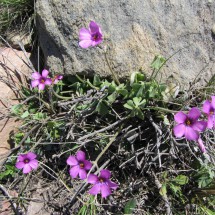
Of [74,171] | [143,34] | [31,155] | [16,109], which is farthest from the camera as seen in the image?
[16,109]

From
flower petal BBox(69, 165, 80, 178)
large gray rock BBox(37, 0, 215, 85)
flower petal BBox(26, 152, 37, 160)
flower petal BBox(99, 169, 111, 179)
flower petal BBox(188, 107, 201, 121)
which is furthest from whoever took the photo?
large gray rock BBox(37, 0, 215, 85)

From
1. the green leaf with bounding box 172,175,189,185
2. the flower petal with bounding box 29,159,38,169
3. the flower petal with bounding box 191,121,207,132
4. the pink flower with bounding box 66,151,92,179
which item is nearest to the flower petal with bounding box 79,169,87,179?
the pink flower with bounding box 66,151,92,179

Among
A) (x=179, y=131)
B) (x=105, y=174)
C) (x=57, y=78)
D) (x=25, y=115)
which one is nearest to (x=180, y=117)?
(x=179, y=131)

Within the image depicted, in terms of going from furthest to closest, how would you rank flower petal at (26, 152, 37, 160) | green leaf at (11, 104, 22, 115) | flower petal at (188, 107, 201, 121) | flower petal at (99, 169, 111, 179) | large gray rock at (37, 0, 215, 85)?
green leaf at (11, 104, 22, 115), large gray rock at (37, 0, 215, 85), flower petal at (26, 152, 37, 160), flower petal at (99, 169, 111, 179), flower petal at (188, 107, 201, 121)

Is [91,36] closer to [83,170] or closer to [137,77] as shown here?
[137,77]

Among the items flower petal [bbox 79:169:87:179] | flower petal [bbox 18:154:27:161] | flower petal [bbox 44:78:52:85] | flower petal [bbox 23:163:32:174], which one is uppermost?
flower petal [bbox 44:78:52:85]

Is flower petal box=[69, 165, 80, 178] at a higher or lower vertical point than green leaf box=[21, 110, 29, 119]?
lower

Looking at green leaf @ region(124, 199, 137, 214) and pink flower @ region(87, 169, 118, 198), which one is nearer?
pink flower @ region(87, 169, 118, 198)

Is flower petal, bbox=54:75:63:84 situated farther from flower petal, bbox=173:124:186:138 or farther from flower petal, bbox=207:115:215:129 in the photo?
flower petal, bbox=207:115:215:129

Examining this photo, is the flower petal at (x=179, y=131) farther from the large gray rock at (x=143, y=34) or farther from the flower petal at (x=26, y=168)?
the flower petal at (x=26, y=168)
